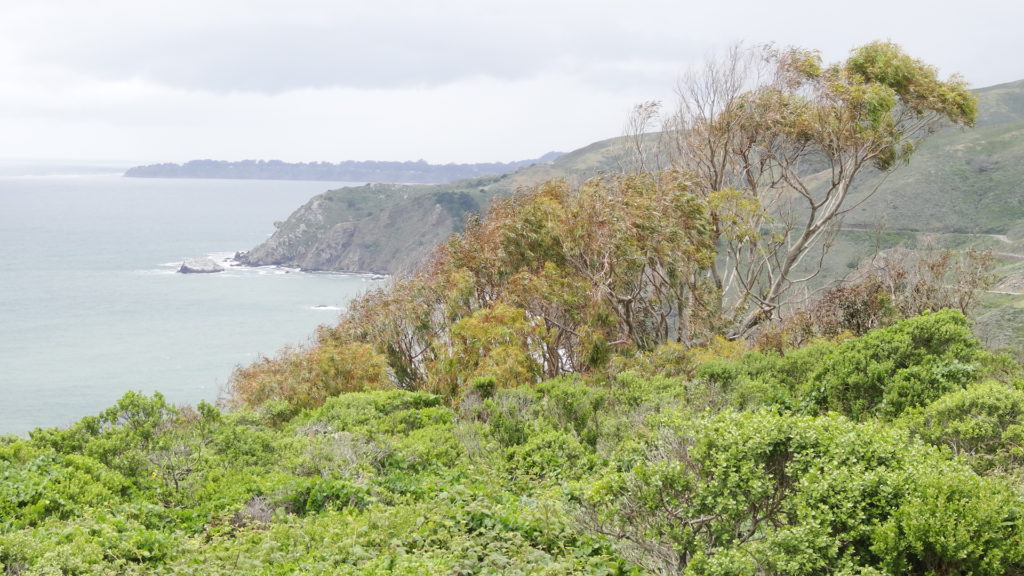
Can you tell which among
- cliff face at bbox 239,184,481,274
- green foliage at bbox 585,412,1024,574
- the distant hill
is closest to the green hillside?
the distant hill

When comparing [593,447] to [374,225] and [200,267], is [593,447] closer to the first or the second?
[200,267]

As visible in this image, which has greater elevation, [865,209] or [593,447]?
[593,447]

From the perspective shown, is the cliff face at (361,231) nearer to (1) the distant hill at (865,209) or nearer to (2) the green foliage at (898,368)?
(1) the distant hill at (865,209)

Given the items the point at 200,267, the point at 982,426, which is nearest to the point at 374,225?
the point at 200,267

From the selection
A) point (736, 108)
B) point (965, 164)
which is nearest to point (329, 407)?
point (736, 108)

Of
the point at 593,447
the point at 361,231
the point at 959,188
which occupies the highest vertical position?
the point at 593,447

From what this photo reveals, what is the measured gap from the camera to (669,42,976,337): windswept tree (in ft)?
62.3

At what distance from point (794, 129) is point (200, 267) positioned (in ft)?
480

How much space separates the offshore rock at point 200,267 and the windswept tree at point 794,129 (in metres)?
142

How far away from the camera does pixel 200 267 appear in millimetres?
148500

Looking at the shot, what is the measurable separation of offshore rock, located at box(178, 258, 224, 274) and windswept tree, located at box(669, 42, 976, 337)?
14234 centimetres

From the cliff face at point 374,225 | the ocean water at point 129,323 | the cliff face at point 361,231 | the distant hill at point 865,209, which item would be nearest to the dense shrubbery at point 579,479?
the distant hill at point 865,209

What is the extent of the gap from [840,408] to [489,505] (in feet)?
17.8

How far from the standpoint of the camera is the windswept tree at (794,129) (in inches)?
748
